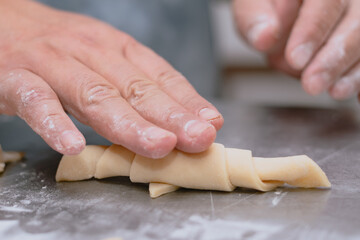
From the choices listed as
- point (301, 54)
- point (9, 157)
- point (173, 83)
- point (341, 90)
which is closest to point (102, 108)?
point (173, 83)

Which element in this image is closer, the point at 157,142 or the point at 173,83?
the point at 157,142

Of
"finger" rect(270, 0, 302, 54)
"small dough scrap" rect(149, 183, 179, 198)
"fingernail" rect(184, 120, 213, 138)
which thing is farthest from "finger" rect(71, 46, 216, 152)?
"finger" rect(270, 0, 302, 54)

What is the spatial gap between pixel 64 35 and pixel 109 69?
0.78 ft

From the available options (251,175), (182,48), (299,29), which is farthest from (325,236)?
(182,48)

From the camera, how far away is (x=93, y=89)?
1.09 metres

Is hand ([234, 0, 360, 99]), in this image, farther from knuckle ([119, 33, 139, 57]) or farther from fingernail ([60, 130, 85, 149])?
fingernail ([60, 130, 85, 149])

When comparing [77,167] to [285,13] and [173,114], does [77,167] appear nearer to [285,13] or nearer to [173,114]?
[173,114]

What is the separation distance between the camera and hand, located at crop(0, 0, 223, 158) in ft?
3.17

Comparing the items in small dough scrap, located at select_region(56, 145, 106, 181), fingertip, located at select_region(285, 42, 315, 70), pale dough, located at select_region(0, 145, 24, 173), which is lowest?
pale dough, located at select_region(0, 145, 24, 173)

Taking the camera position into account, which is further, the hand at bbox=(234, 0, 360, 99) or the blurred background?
the blurred background

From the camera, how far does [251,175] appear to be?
37.7 inches

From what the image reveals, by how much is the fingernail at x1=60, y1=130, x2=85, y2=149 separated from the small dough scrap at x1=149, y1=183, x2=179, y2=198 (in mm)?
194

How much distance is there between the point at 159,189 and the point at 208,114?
0.23 metres

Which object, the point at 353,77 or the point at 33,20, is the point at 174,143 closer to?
the point at 33,20
